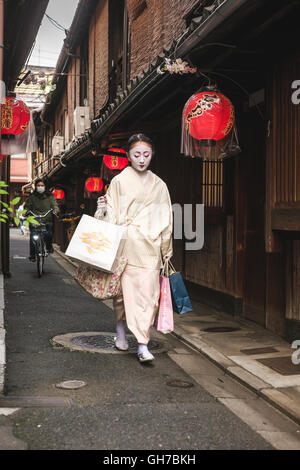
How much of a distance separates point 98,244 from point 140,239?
507mm

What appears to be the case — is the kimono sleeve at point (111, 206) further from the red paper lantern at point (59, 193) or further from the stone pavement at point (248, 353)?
the red paper lantern at point (59, 193)

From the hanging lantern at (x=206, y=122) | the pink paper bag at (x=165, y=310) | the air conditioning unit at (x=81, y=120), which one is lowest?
the pink paper bag at (x=165, y=310)

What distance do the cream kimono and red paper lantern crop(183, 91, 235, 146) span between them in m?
1.09

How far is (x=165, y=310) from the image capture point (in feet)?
19.4

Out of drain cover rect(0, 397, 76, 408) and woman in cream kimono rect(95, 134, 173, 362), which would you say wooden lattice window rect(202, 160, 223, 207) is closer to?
woman in cream kimono rect(95, 134, 173, 362)

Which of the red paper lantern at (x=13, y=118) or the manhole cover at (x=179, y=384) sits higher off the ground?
the red paper lantern at (x=13, y=118)

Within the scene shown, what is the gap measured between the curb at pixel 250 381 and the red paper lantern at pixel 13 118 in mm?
6202

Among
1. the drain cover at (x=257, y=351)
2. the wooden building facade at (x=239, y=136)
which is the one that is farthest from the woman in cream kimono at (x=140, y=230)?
the wooden building facade at (x=239, y=136)

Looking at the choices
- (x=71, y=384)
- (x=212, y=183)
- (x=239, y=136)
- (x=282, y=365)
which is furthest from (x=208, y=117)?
(x=71, y=384)

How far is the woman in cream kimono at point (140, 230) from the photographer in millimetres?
5957

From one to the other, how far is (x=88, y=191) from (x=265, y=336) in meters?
11.9

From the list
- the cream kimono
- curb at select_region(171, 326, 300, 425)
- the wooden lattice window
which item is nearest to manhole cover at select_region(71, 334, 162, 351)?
curb at select_region(171, 326, 300, 425)

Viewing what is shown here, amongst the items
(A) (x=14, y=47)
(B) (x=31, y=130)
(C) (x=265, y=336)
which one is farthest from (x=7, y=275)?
(C) (x=265, y=336)

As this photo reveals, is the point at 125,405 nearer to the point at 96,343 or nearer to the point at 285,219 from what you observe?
the point at 96,343
